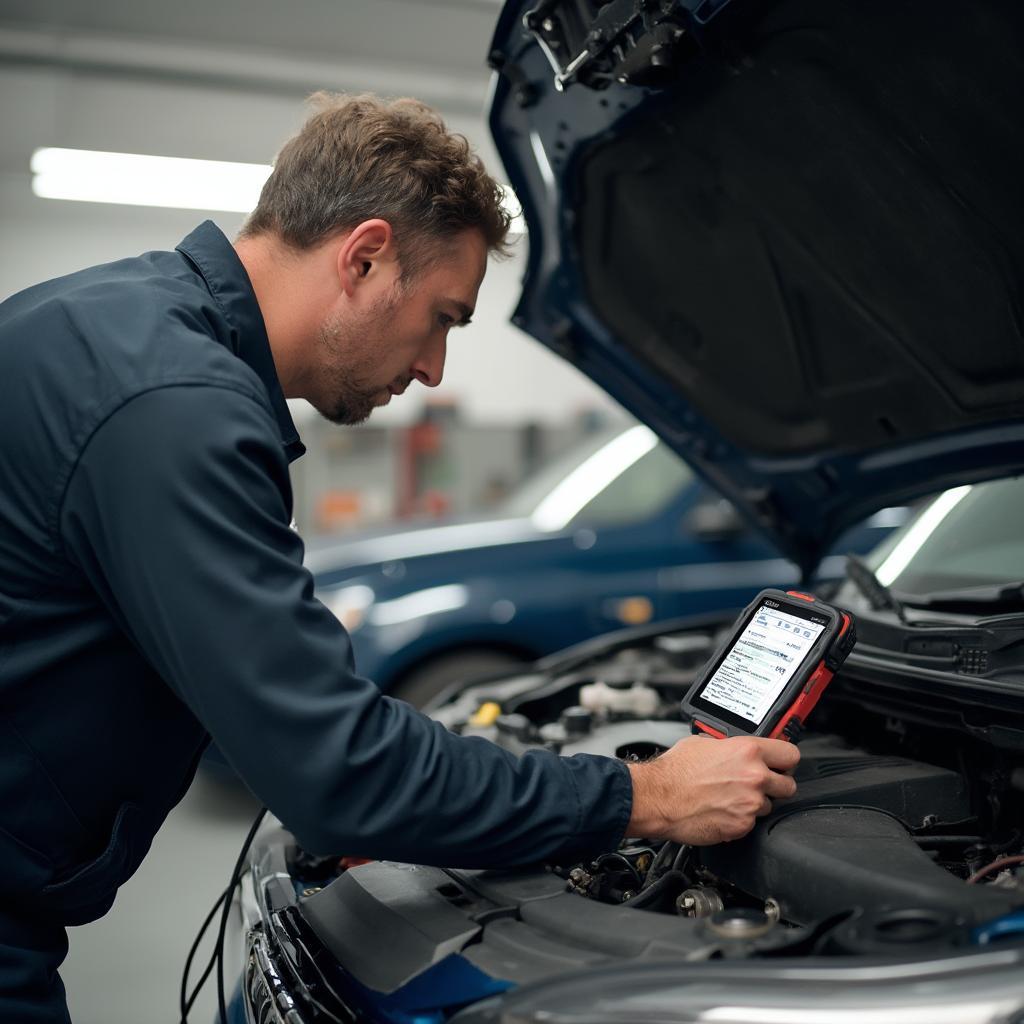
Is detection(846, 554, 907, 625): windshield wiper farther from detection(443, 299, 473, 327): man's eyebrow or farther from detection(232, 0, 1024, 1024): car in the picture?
detection(443, 299, 473, 327): man's eyebrow

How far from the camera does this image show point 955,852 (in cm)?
145

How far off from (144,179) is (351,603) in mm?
5158

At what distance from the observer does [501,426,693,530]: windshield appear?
158 inches

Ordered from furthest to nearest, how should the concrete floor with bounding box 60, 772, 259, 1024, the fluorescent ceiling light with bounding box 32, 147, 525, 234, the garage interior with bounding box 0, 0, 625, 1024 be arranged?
the fluorescent ceiling light with bounding box 32, 147, 525, 234 < the garage interior with bounding box 0, 0, 625, 1024 < the concrete floor with bounding box 60, 772, 259, 1024

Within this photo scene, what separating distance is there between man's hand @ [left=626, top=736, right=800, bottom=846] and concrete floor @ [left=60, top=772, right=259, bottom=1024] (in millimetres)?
1271

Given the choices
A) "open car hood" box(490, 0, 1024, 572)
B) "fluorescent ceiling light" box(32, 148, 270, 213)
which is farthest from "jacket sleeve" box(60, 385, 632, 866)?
"fluorescent ceiling light" box(32, 148, 270, 213)

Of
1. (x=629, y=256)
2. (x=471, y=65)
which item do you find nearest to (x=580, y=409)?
(x=471, y=65)

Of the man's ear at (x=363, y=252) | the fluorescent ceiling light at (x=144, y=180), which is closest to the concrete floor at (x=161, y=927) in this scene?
the man's ear at (x=363, y=252)

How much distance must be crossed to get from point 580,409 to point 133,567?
9066 mm

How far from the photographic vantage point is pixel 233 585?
1060 millimetres

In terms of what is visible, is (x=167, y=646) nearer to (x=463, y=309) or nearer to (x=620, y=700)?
(x=463, y=309)

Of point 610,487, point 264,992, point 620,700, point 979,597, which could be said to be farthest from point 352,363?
point 610,487

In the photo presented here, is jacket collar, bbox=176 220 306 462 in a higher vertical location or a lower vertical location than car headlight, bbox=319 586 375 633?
higher

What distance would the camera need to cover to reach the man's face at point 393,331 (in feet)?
4.66
